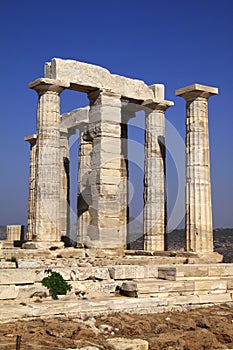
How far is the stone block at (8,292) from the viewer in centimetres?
1413

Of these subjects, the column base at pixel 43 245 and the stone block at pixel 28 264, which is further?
the column base at pixel 43 245

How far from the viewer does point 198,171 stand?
2569 cm

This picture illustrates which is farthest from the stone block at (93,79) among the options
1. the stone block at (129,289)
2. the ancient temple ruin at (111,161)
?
the stone block at (129,289)

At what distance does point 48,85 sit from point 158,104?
239 inches

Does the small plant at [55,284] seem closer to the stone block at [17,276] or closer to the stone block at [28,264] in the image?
the stone block at [17,276]

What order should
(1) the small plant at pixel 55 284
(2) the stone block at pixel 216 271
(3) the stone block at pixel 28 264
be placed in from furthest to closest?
(2) the stone block at pixel 216 271, (3) the stone block at pixel 28 264, (1) the small plant at pixel 55 284

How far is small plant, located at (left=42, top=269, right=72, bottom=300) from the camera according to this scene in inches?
606

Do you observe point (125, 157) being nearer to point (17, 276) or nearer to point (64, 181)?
point (64, 181)

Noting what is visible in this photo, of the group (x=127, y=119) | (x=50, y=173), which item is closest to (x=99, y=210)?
(x=50, y=173)

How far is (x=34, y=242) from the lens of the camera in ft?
79.5

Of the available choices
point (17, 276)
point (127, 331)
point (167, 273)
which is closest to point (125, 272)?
point (167, 273)

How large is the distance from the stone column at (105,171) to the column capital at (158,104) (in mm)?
1829

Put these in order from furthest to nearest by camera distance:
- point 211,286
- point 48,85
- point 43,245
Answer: point 48,85, point 43,245, point 211,286

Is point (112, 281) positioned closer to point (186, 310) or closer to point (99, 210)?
point (186, 310)
